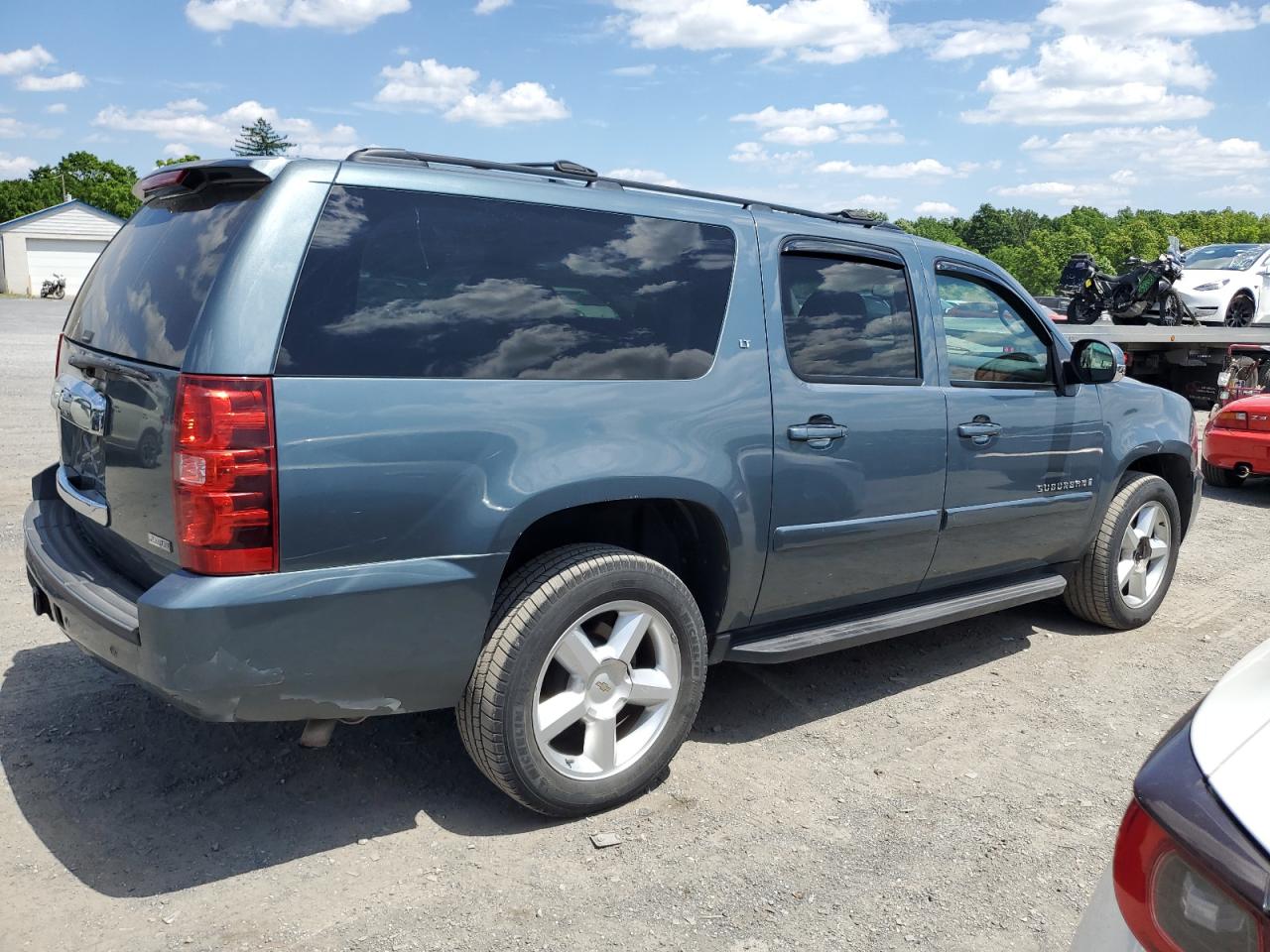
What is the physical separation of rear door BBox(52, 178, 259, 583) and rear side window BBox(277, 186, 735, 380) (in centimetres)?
31

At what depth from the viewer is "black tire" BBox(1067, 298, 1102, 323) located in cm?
1658

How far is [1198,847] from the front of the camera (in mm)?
1433

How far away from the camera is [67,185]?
312ft

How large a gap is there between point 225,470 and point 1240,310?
733 inches

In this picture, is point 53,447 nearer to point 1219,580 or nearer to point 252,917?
point 252,917

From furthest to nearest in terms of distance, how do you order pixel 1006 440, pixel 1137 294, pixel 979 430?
1. pixel 1137 294
2. pixel 1006 440
3. pixel 979 430

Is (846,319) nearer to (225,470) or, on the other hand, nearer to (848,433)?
(848,433)

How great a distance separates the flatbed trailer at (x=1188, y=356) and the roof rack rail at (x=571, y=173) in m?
9.90

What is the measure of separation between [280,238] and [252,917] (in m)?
1.77

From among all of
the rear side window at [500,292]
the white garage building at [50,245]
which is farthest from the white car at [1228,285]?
the white garage building at [50,245]

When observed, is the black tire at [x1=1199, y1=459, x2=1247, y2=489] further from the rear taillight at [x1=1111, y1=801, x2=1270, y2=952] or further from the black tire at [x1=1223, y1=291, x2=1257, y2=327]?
the rear taillight at [x1=1111, y1=801, x2=1270, y2=952]

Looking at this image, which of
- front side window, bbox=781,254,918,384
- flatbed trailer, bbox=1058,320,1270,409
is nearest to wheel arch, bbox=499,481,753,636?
front side window, bbox=781,254,918,384

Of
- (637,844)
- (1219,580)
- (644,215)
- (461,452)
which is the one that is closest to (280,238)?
(461,452)

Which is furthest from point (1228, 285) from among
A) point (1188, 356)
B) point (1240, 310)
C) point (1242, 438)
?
point (1242, 438)
